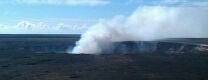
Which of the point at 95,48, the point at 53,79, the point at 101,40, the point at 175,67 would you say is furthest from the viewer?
the point at 101,40

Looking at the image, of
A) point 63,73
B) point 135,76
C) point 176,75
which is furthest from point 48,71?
A: point 176,75

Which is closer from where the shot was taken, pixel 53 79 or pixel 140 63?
pixel 53 79

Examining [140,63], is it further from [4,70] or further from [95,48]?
[95,48]

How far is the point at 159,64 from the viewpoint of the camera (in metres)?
56.2

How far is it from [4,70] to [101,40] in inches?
2121

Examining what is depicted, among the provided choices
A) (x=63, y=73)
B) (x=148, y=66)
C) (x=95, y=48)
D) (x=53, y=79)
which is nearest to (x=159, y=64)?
(x=148, y=66)

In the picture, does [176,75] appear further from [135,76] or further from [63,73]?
[63,73]

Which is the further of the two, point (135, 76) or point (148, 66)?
point (148, 66)

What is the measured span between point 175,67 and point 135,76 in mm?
10802

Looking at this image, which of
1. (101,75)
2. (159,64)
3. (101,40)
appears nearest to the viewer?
(101,75)

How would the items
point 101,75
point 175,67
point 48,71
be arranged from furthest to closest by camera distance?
point 175,67 < point 48,71 < point 101,75

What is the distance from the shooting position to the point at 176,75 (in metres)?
44.4

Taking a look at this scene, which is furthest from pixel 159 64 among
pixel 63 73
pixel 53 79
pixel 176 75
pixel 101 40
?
pixel 101 40

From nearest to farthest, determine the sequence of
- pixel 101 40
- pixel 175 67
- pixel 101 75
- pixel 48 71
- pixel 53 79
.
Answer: pixel 53 79
pixel 101 75
pixel 48 71
pixel 175 67
pixel 101 40
